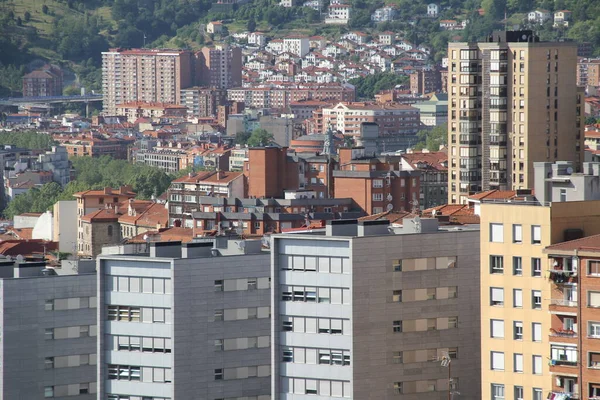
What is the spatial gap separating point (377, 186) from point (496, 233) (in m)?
47.6

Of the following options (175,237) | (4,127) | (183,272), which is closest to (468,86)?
(175,237)

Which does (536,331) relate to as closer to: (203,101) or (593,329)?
(593,329)

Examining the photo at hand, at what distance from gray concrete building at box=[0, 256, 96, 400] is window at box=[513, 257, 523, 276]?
34.4 ft

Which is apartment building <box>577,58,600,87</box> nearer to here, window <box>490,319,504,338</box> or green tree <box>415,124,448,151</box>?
green tree <box>415,124,448,151</box>

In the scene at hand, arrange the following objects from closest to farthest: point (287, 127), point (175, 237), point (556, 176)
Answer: point (556, 176) → point (175, 237) → point (287, 127)

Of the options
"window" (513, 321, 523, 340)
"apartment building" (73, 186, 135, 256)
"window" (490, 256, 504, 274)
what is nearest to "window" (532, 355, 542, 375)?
"window" (513, 321, 523, 340)

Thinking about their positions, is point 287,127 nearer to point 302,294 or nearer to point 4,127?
point 4,127

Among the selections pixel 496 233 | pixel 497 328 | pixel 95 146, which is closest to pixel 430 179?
pixel 496 233

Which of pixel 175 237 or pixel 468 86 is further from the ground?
pixel 468 86

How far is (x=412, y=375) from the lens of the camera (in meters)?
36.5

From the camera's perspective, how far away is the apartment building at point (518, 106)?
240 ft

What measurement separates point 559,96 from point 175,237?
14.4m

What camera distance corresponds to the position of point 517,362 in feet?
109

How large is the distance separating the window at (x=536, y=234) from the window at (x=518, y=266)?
40cm
